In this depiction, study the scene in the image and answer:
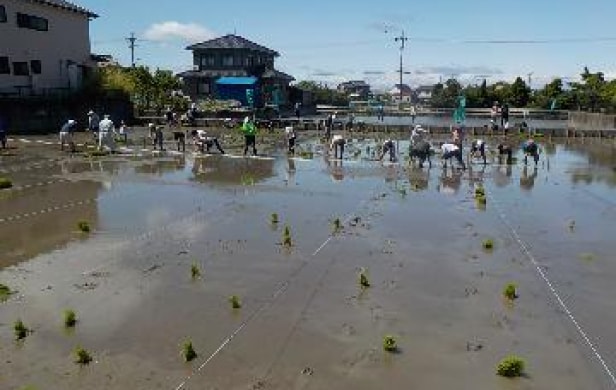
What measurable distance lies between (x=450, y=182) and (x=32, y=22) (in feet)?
101

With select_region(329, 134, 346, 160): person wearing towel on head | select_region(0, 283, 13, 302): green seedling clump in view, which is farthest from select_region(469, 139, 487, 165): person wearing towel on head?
select_region(0, 283, 13, 302): green seedling clump

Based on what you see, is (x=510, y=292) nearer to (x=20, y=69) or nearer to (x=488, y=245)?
(x=488, y=245)

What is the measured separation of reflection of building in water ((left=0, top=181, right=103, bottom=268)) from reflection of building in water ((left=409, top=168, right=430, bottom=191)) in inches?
412

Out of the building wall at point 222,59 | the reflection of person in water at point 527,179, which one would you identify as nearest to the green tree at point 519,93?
the building wall at point 222,59

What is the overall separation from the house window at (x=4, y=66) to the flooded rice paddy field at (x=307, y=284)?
2017 cm

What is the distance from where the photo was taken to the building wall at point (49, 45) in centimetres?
3928

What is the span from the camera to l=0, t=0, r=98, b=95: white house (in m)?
39.2

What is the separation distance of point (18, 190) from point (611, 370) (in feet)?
61.9

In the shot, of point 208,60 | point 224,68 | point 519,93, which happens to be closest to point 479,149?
point 224,68

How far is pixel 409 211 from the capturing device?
59.6 ft

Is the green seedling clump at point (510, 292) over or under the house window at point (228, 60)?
under

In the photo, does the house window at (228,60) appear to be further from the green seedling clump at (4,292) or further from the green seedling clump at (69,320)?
the green seedling clump at (69,320)

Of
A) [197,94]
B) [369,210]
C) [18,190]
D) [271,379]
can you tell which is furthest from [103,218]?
[197,94]

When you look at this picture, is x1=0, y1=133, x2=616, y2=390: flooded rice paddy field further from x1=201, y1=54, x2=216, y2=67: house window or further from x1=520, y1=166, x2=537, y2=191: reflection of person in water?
x1=201, y1=54, x2=216, y2=67: house window
